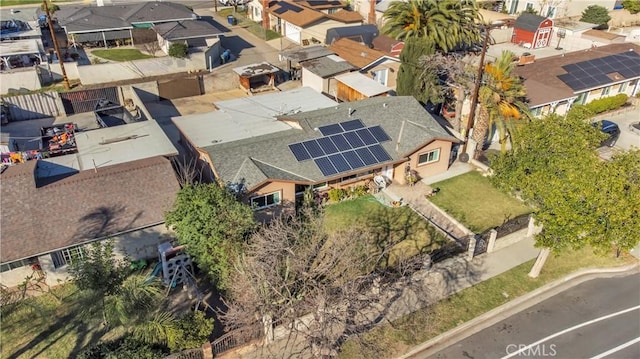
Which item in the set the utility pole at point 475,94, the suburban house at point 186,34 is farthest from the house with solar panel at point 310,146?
the suburban house at point 186,34

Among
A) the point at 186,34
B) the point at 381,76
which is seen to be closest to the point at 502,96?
the point at 381,76

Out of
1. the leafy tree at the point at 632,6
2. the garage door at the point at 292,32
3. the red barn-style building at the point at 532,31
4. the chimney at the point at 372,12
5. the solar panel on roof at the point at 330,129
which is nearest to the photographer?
the solar panel on roof at the point at 330,129

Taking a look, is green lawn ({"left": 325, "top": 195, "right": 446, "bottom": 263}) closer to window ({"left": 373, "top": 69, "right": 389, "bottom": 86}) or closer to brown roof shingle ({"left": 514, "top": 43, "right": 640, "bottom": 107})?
brown roof shingle ({"left": 514, "top": 43, "right": 640, "bottom": 107})

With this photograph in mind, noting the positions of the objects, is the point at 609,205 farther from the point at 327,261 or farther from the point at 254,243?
the point at 254,243

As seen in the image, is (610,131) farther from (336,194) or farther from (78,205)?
(78,205)

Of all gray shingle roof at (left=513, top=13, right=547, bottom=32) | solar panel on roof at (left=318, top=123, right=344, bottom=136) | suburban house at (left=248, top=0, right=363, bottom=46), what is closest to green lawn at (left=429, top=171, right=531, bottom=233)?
solar panel on roof at (left=318, top=123, right=344, bottom=136)

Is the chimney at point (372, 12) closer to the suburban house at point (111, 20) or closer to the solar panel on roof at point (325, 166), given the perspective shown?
the suburban house at point (111, 20)
